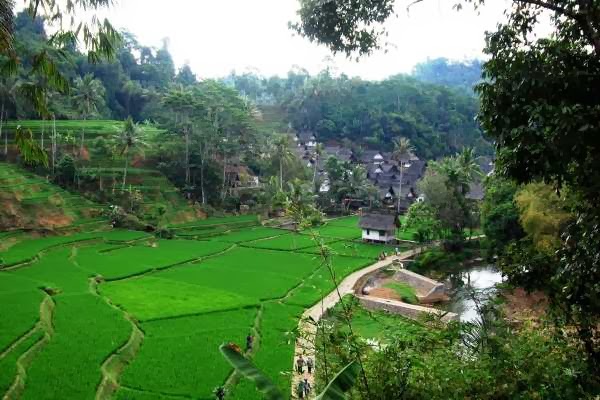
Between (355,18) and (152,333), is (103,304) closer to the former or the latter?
(152,333)

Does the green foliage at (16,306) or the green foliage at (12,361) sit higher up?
the green foliage at (12,361)

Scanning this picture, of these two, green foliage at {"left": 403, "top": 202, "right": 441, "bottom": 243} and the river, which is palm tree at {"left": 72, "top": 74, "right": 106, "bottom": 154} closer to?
green foliage at {"left": 403, "top": 202, "right": 441, "bottom": 243}

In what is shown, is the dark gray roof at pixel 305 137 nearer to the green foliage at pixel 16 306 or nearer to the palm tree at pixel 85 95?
the palm tree at pixel 85 95

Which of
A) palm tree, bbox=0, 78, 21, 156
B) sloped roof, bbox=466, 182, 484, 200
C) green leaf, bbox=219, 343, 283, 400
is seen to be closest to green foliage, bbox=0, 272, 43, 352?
green leaf, bbox=219, 343, 283, 400

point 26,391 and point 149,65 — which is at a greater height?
point 149,65

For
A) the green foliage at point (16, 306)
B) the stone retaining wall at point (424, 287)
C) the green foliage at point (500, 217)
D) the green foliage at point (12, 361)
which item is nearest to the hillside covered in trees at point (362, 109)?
the green foliage at point (500, 217)

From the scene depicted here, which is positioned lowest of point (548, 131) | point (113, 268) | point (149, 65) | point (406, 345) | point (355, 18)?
point (113, 268)

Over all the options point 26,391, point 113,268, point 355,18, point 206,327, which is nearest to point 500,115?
point 355,18
